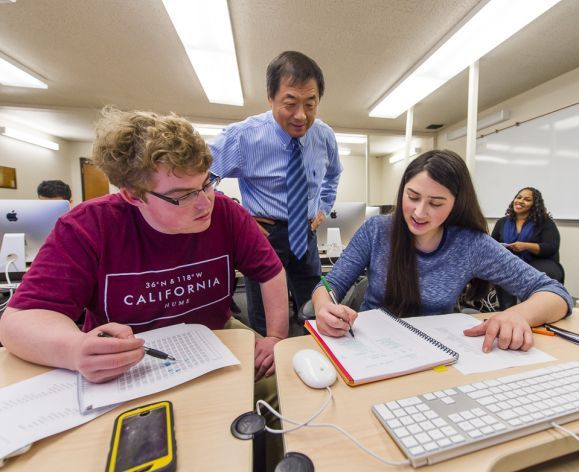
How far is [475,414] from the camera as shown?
0.45 metres

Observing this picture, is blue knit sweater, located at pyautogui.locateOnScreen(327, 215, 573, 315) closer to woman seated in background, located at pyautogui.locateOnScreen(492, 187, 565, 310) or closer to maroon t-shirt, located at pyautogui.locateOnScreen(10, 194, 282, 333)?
maroon t-shirt, located at pyautogui.locateOnScreen(10, 194, 282, 333)

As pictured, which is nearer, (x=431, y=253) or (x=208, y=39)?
(x=431, y=253)

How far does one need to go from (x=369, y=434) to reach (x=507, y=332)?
0.49 metres

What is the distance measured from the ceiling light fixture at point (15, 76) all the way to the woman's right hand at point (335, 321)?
373 centimetres

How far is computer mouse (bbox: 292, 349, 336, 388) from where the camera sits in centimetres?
54

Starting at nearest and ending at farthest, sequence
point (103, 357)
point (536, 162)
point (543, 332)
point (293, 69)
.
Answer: point (103, 357), point (543, 332), point (293, 69), point (536, 162)

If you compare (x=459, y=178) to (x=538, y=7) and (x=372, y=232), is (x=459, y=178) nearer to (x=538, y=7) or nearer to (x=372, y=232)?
(x=372, y=232)

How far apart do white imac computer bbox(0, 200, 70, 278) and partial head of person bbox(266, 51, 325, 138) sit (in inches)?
49.3

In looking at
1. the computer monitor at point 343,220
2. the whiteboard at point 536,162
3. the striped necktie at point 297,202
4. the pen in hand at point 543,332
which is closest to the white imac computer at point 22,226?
the striped necktie at point 297,202

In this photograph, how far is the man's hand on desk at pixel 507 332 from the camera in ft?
2.21

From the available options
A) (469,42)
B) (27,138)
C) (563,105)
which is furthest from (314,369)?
(27,138)

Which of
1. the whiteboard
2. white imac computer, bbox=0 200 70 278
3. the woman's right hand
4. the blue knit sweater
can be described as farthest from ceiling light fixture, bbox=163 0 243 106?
the whiteboard

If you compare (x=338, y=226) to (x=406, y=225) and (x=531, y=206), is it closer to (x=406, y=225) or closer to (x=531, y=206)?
(x=406, y=225)

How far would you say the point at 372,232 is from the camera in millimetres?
1117
